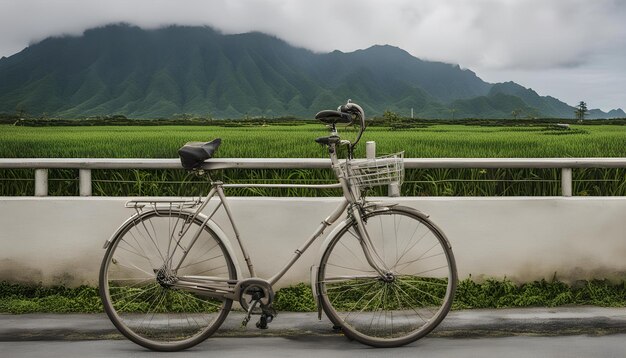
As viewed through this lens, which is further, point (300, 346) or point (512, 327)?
point (512, 327)

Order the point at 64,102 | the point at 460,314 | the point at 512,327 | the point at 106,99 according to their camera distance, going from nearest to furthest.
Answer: the point at 512,327
the point at 460,314
the point at 64,102
the point at 106,99

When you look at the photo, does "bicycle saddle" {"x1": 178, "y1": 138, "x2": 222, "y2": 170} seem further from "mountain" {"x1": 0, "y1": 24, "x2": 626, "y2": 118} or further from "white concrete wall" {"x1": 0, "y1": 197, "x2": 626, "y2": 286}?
"mountain" {"x1": 0, "y1": 24, "x2": 626, "y2": 118}

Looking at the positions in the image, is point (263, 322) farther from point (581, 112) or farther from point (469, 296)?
point (581, 112)

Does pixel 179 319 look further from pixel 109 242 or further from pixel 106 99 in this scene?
pixel 106 99

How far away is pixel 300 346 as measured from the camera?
4.04 m

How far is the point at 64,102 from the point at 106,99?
14.9 m

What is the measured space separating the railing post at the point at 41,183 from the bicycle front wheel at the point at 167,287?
95 cm

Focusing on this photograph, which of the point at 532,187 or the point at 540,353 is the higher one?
Result: the point at 532,187

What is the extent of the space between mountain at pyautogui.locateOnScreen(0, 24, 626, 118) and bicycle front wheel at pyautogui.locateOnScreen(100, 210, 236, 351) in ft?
146

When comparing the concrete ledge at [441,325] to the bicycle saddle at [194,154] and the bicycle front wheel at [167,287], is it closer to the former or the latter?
the bicycle front wheel at [167,287]

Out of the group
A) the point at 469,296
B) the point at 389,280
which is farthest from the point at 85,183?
the point at 469,296

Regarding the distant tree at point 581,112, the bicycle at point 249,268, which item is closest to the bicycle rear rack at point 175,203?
the bicycle at point 249,268

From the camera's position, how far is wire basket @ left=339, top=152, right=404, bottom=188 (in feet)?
12.3

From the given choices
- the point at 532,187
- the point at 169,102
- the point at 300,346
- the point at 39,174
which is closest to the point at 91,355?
the point at 300,346
